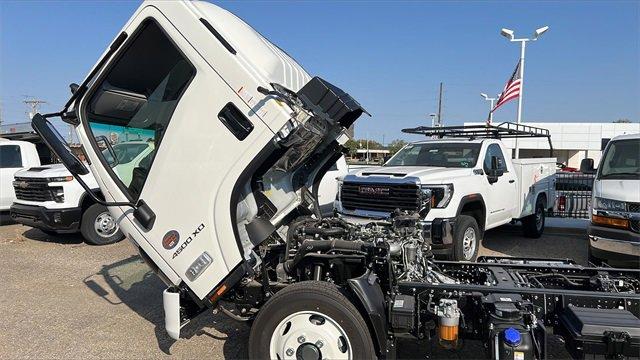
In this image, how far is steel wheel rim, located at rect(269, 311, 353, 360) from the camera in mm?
3258

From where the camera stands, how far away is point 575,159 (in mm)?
46844

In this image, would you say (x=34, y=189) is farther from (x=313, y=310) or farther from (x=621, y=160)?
(x=621, y=160)

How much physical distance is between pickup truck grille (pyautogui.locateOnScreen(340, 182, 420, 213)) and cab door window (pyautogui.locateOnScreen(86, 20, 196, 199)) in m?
3.90

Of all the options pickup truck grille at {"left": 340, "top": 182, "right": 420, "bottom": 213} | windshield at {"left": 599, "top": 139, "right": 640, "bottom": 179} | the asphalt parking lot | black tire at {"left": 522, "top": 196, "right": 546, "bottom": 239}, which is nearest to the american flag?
black tire at {"left": 522, "top": 196, "right": 546, "bottom": 239}

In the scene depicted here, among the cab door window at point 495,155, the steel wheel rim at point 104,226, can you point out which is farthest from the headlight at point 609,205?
the steel wheel rim at point 104,226

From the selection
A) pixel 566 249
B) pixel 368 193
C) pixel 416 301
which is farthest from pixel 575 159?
pixel 416 301

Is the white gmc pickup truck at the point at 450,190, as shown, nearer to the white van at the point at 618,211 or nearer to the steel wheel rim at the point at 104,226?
the white van at the point at 618,211

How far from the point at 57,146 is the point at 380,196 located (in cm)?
442

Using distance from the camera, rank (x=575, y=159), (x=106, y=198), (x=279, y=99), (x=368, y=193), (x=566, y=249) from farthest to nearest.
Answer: (x=575, y=159) < (x=566, y=249) < (x=368, y=193) < (x=106, y=198) < (x=279, y=99)

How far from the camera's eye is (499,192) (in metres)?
8.00

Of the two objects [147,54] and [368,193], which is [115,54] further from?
[368,193]

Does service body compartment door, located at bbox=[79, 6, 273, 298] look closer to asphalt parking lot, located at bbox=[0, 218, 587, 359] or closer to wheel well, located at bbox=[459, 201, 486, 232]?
asphalt parking lot, located at bbox=[0, 218, 587, 359]

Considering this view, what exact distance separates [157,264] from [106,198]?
0.72 meters

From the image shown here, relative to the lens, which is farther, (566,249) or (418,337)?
(566,249)
